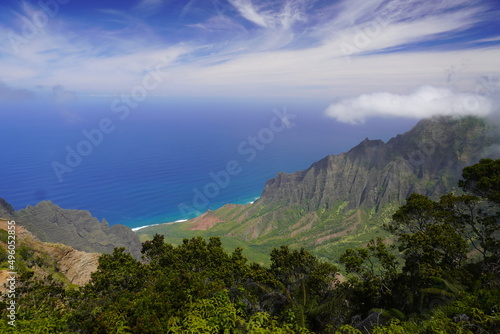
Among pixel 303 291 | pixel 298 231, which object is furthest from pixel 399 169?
pixel 303 291

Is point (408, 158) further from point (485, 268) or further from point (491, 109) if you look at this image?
point (485, 268)

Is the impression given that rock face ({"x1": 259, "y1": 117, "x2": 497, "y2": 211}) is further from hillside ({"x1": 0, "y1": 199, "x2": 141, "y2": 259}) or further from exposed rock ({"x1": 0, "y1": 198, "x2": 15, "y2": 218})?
exposed rock ({"x1": 0, "y1": 198, "x2": 15, "y2": 218})

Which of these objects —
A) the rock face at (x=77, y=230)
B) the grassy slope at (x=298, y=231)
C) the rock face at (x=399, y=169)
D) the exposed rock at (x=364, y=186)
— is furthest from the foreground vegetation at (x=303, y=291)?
the rock face at (x=399, y=169)

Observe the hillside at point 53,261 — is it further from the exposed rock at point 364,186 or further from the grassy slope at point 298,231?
the exposed rock at point 364,186

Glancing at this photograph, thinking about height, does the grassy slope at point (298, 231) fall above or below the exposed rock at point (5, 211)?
below

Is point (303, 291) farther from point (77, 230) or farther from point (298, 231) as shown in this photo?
Result: point (298, 231)

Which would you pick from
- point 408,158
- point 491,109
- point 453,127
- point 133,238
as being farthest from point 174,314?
point 491,109
